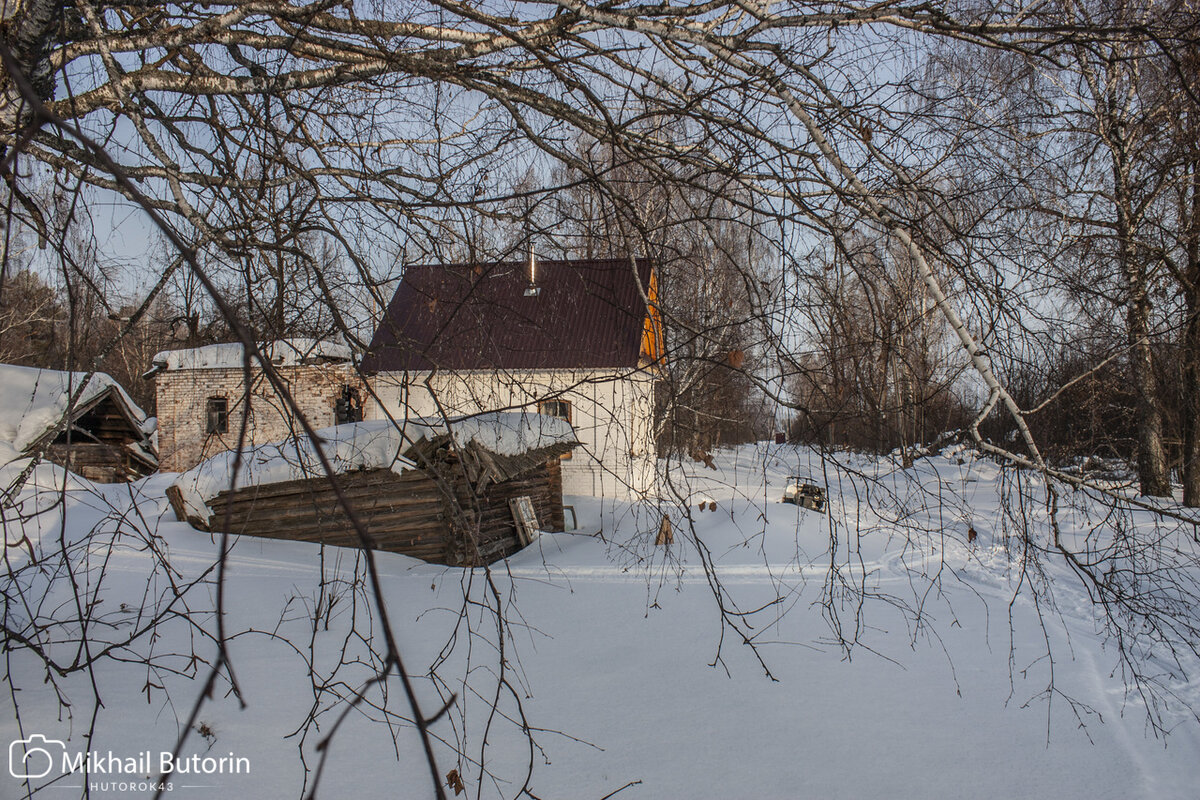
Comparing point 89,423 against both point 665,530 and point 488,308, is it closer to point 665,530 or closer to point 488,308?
point 488,308

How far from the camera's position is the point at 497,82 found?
2.53 metres

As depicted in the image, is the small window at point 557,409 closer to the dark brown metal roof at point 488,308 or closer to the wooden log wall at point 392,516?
the dark brown metal roof at point 488,308

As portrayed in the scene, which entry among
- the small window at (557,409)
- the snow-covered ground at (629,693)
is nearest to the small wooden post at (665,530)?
the snow-covered ground at (629,693)

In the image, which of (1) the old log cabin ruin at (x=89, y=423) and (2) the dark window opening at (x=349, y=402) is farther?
(1) the old log cabin ruin at (x=89, y=423)

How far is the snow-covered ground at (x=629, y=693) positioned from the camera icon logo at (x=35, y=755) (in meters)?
0.09

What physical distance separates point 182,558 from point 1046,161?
755cm

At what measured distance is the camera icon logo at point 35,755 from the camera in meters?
3.04

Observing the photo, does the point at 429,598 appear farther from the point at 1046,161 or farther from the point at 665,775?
the point at 1046,161

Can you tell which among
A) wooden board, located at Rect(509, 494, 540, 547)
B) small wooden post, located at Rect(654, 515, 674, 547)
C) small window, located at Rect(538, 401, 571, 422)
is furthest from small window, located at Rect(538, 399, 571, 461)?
wooden board, located at Rect(509, 494, 540, 547)

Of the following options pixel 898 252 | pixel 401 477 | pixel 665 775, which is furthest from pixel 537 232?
pixel 401 477

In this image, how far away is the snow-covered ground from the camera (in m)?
3.54

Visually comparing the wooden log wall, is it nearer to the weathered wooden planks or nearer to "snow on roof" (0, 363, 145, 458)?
the weathered wooden planks

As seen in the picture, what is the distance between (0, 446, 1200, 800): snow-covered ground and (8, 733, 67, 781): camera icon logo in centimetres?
9

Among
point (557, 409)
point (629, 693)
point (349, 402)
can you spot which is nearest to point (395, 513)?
point (557, 409)
